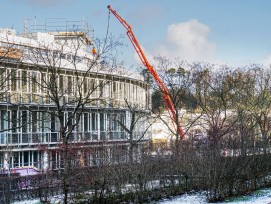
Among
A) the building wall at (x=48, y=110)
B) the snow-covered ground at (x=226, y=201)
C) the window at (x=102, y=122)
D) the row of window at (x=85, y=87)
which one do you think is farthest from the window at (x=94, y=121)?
the snow-covered ground at (x=226, y=201)

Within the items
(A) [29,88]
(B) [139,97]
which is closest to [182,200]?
(A) [29,88]

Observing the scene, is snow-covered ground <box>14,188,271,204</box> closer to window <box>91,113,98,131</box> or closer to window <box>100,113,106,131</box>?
window <box>91,113,98,131</box>

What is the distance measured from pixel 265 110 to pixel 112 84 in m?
15.3

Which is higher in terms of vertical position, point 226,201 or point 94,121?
point 94,121

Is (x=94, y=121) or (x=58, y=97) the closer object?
(x=58, y=97)

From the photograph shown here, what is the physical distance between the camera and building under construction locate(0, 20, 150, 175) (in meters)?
27.8

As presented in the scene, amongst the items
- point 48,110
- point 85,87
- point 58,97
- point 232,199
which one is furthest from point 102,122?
point 232,199

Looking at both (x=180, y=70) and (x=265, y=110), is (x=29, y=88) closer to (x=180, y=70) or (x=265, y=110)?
(x=180, y=70)

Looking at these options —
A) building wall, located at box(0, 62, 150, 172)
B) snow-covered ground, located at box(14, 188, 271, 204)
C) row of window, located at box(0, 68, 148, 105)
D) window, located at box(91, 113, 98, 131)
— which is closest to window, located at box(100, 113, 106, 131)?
building wall, located at box(0, 62, 150, 172)

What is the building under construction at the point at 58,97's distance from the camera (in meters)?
27.8

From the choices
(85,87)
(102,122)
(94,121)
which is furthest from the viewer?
(102,122)

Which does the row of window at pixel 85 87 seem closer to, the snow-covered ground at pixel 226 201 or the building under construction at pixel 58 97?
the building under construction at pixel 58 97

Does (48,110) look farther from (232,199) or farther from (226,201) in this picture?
(226,201)

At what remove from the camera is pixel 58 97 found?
2667 centimetres
